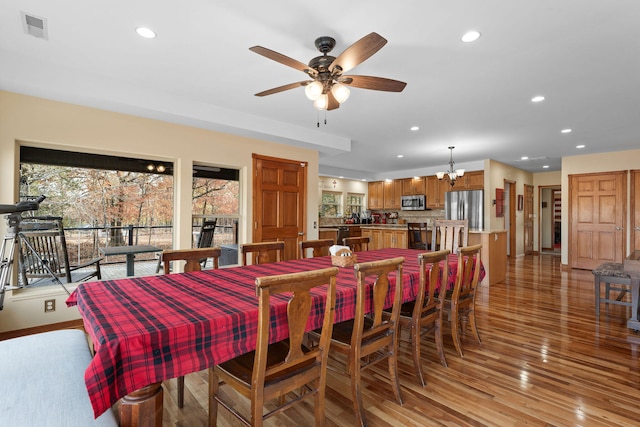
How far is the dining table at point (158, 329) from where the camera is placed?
1088mm

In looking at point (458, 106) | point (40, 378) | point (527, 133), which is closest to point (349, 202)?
point (527, 133)

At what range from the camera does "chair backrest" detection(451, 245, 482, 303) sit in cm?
250

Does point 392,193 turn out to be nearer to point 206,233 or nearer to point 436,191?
point 436,191

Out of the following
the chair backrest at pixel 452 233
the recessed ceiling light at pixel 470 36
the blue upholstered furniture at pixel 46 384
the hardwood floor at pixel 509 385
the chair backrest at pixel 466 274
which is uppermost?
the recessed ceiling light at pixel 470 36

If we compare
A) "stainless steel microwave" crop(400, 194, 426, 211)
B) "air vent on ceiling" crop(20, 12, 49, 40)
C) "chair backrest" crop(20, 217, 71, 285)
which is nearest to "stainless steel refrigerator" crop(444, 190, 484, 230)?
"stainless steel microwave" crop(400, 194, 426, 211)

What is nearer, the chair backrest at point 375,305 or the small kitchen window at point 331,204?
the chair backrest at point 375,305

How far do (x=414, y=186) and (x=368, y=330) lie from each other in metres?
7.00

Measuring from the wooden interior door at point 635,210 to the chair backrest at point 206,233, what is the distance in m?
7.61

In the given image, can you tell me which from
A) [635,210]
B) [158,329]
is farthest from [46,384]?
[635,210]

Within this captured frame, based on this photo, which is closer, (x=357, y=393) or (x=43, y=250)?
(x=357, y=393)

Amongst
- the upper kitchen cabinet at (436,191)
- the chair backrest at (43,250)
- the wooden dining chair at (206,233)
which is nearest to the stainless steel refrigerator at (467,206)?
the upper kitchen cabinet at (436,191)

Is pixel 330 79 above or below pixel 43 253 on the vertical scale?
above

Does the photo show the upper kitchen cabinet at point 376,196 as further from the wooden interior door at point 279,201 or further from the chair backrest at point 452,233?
the chair backrest at point 452,233

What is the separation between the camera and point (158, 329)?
118 cm
